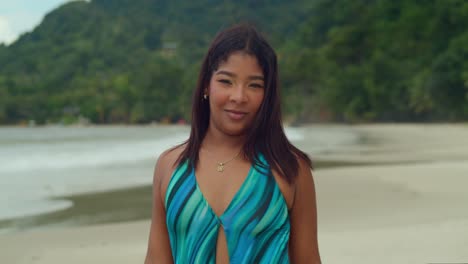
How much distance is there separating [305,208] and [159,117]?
3722 inches

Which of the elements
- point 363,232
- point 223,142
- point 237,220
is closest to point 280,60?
point 363,232

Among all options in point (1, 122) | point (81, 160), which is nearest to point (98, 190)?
point (81, 160)

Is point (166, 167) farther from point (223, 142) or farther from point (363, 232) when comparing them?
point (363, 232)

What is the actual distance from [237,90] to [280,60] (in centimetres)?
3534

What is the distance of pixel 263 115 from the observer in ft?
4.95

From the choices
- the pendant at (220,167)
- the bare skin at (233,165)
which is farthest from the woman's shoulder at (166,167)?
the pendant at (220,167)

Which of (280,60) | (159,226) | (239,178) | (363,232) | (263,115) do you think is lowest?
(363,232)

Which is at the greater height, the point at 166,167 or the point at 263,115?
the point at 263,115

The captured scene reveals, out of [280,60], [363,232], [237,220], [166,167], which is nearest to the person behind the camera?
[237,220]

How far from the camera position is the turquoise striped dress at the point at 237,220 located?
4.76 feet

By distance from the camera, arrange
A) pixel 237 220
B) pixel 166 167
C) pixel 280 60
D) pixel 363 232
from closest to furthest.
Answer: pixel 237 220 < pixel 166 167 < pixel 363 232 < pixel 280 60

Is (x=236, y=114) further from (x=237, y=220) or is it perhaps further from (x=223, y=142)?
(x=237, y=220)

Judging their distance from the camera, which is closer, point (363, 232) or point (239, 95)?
point (239, 95)

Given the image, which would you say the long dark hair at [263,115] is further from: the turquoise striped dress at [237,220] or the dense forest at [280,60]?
the dense forest at [280,60]
